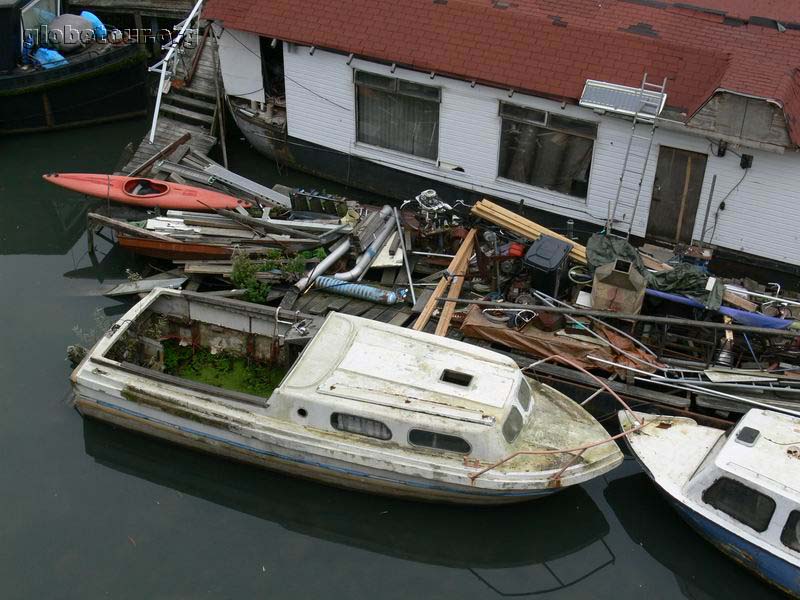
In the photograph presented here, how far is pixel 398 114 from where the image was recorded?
1806cm

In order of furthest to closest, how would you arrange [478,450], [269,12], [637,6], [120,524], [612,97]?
[269,12] → [637,6] → [612,97] → [120,524] → [478,450]

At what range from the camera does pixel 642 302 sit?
14484mm

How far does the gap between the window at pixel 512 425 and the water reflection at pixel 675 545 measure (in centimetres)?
212

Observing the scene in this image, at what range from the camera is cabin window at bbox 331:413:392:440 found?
1231 centimetres

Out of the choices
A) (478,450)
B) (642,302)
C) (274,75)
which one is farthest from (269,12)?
(478,450)

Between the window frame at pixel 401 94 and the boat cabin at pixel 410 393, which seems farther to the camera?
the window frame at pixel 401 94

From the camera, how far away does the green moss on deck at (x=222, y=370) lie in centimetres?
1449

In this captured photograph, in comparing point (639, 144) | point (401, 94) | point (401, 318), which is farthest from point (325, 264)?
point (639, 144)

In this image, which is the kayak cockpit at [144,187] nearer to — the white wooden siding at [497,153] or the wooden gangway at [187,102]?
the wooden gangway at [187,102]

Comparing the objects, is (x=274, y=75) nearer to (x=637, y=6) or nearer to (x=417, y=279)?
(x=417, y=279)

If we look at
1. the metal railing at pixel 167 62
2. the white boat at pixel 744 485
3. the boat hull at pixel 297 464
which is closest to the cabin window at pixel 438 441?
the boat hull at pixel 297 464

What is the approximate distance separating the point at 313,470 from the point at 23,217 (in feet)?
34.4

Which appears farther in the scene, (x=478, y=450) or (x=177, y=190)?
(x=177, y=190)

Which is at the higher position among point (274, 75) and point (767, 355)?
point (274, 75)
